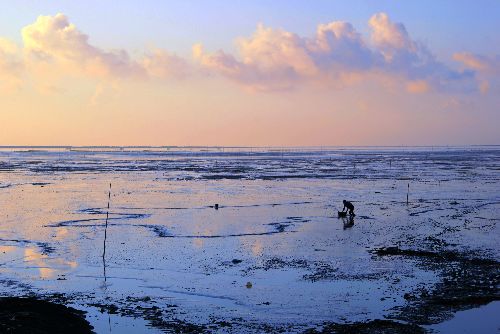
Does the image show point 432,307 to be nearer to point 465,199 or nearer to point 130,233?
point 130,233

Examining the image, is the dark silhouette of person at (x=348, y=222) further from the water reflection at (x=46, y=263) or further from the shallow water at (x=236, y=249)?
the water reflection at (x=46, y=263)

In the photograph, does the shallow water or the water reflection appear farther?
the water reflection

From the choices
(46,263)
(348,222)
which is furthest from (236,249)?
(348,222)

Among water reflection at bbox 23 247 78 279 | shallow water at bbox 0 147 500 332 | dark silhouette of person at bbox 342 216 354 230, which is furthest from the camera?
dark silhouette of person at bbox 342 216 354 230

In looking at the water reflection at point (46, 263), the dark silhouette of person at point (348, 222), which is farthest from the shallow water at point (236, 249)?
the dark silhouette of person at point (348, 222)

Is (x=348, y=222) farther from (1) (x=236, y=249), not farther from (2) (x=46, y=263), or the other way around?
(2) (x=46, y=263)

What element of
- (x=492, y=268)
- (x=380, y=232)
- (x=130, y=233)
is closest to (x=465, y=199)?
(x=380, y=232)

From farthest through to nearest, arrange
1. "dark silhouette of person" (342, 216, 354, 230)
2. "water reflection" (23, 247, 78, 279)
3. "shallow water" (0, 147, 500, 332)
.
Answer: "dark silhouette of person" (342, 216, 354, 230)
"water reflection" (23, 247, 78, 279)
"shallow water" (0, 147, 500, 332)

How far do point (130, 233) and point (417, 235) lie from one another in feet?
36.5

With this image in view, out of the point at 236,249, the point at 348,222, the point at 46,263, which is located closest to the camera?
the point at 46,263

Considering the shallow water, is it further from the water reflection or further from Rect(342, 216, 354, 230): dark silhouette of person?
Rect(342, 216, 354, 230): dark silhouette of person

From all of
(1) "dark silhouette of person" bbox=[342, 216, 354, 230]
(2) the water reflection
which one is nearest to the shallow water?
(2) the water reflection

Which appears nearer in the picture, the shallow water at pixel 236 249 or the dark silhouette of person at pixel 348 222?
the shallow water at pixel 236 249

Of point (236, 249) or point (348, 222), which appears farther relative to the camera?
point (348, 222)
